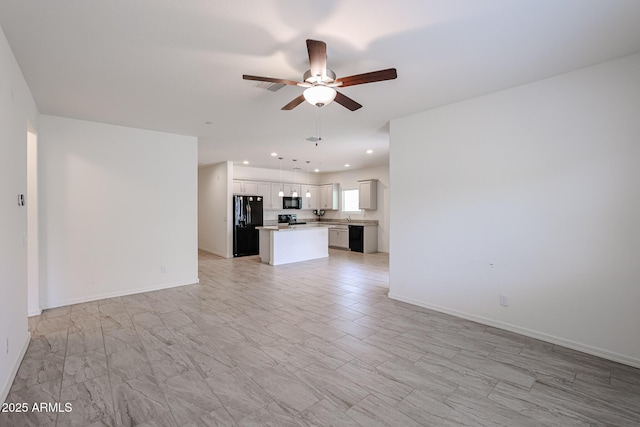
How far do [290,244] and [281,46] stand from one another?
5.44m

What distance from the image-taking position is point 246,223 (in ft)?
27.2

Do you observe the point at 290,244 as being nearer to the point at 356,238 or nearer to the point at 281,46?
the point at 356,238

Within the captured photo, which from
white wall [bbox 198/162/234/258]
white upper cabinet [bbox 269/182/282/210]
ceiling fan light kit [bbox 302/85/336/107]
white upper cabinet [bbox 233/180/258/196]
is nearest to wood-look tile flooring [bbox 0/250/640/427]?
ceiling fan light kit [bbox 302/85/336/107]

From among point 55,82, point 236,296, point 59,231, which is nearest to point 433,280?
point 236,296

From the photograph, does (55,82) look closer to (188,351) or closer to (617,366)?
(188,351)

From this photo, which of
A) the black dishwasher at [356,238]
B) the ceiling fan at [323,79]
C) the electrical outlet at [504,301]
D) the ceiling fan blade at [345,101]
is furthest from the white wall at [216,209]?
the electrical outlet at [504,301]

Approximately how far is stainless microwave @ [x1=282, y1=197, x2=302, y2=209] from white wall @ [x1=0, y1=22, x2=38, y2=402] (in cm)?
695

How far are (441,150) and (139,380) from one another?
13.4 ft

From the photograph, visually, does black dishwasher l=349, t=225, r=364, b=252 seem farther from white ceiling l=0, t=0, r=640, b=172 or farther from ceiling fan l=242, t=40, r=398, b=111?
ceiling fan l=242, t=40, r=398, b=111

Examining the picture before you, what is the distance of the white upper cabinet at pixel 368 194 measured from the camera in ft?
30.2

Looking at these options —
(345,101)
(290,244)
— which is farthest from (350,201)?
(345,101)

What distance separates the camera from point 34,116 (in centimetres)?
365

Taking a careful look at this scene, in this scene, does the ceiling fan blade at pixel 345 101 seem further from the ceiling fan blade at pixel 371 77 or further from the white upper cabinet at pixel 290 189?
the white upper cabinet at pixel 290 189

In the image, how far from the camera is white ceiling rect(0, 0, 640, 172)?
1974 mm
